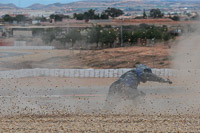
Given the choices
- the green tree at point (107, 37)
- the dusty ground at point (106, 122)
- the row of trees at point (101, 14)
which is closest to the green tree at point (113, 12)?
the row of trees at point (101, 14)

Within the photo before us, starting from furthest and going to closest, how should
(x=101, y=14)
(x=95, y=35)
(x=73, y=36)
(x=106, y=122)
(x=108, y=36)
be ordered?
(x=101, y=14) → (x=73, y=36) → (x=95, y=35) → (x=108, y=36) → (x=106, y=122)

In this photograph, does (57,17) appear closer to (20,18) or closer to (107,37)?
(20,18)

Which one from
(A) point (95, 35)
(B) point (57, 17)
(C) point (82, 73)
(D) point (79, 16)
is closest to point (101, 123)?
(C) point (82, 73)

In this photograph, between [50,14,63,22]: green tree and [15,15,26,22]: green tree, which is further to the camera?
[15,15,26,22]: green tree

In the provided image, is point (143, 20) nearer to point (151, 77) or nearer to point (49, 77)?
point (49, 77)

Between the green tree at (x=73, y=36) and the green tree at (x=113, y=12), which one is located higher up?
the green tree at (x=113, y=12)

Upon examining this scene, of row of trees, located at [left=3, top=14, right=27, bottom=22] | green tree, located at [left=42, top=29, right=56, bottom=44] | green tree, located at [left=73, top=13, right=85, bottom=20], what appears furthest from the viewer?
row of trees, located at [left=3, top=14, right=27, bottom=22]

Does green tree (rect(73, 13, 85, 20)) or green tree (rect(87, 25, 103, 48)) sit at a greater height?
green tree (rect(73, 13, 85, 20))

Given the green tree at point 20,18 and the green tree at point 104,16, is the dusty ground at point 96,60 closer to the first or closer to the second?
the green tree at point 104,16

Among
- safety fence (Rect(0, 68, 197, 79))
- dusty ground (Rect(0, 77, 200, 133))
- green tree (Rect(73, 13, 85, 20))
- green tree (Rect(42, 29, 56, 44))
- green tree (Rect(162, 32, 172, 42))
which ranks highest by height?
dusty ground (Rect(0, 77, 200, 133))

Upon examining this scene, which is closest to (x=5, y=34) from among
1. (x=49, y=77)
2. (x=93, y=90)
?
(x=49, y=77)

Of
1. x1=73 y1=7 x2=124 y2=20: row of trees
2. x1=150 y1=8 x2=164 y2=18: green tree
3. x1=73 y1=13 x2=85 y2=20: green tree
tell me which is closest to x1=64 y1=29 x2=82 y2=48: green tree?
x1=73 y1=7 x2=124 y2=20: row of trees

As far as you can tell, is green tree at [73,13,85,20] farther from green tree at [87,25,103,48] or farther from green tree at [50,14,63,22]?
green tree at [87,25,103,48]

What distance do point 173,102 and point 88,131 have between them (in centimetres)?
701
